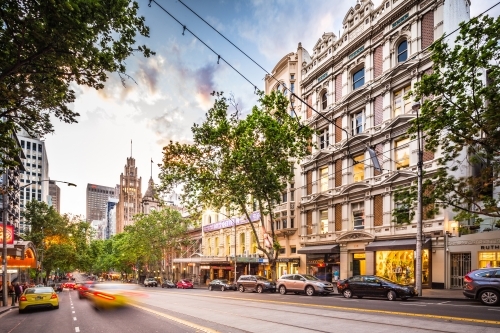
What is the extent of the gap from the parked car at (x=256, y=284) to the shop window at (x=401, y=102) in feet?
53.4

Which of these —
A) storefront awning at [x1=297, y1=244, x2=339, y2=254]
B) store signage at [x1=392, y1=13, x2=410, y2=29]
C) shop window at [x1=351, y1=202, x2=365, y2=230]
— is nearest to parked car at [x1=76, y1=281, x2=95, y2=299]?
storefront awning at [x1=297, y1=244, x2=339, y2=254]

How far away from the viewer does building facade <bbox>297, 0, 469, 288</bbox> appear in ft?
85.8

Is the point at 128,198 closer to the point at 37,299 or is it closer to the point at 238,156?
the point at 238,156

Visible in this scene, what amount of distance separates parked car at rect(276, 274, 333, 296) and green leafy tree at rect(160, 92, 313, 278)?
232 inches

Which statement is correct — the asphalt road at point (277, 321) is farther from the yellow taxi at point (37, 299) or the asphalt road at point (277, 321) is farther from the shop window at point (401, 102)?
the shop window at point (401, 102)

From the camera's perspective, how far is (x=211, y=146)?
33.5 m

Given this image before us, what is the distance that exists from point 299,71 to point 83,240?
46.5 metres

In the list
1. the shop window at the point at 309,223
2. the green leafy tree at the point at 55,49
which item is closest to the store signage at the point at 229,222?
the shop window at the point at 309,223

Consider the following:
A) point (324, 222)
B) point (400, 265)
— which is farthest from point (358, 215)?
point (400, 265)

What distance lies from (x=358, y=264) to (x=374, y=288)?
36.4ft

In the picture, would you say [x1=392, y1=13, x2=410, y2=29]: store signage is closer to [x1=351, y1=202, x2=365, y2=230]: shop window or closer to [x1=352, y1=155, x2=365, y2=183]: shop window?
[x1=352, y1=155, x2=365, y2=183]: shop window

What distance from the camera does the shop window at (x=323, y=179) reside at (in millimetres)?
35769

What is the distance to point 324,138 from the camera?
36.6 metres

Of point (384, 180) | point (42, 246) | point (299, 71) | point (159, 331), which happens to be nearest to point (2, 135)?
point (159, 331)
